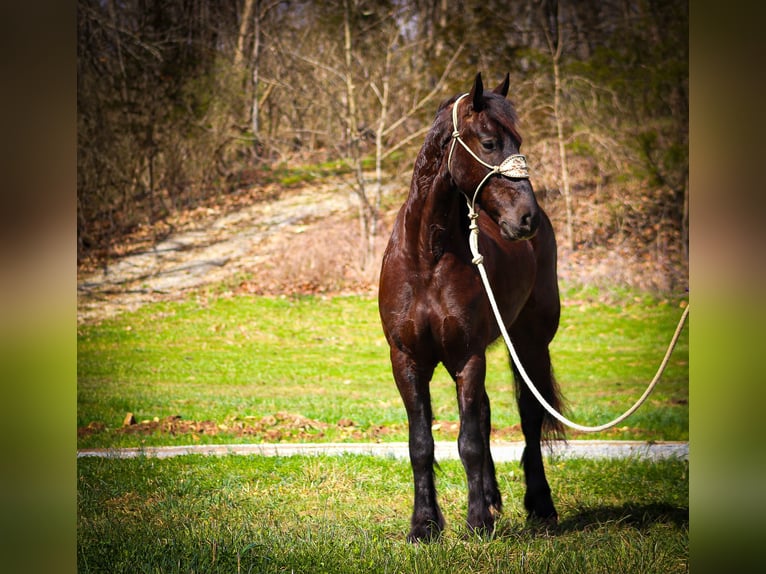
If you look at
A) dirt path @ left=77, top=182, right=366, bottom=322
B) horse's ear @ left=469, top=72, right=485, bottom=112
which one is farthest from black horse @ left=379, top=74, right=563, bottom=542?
dirt path @ left=77, top=182, right=366, bottom=322

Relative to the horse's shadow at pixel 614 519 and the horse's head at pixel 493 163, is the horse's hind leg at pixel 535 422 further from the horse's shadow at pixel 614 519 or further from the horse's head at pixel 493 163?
the horse's head at pixel 493 163

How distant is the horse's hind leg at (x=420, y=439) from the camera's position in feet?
11.4

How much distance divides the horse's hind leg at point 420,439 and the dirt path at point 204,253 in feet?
22.8

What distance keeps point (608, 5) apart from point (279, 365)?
6.54m

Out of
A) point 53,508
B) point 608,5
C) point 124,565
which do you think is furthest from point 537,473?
point 608,5

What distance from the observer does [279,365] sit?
879 centimetres

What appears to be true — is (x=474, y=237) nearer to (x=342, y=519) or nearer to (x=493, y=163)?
(x=493, y=163)

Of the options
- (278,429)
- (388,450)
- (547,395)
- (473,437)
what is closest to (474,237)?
(473,437)

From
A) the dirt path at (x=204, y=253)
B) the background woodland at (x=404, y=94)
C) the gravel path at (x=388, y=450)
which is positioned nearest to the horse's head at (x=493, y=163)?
the gravel path at (x=388, y=450)

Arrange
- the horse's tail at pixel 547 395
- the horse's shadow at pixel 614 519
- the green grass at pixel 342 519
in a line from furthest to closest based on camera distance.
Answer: the horse's tail at pixel 547 395
the horse's shadow at pixel 614 519
the green grass at pixel 342 519

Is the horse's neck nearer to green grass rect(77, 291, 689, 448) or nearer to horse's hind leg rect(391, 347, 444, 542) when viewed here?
horse's hind leg rect(391, 347, 444, 542)

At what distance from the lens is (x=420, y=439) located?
3484 mm

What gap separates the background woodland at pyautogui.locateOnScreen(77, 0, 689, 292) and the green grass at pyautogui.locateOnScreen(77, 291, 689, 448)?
46.2 inches

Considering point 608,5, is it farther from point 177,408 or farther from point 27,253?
point 27,253
